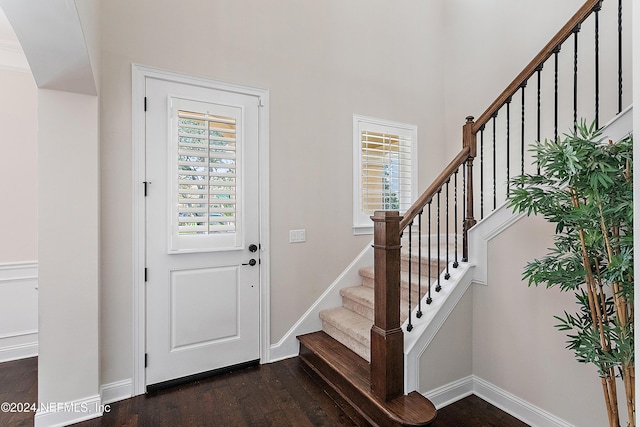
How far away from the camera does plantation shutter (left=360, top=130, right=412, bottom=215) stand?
11.7 feet

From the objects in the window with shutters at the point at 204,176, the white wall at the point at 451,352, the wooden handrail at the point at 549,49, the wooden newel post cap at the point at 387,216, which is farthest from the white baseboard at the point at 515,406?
the window with shutters at the point at 204,176

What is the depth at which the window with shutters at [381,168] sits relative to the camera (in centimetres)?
351

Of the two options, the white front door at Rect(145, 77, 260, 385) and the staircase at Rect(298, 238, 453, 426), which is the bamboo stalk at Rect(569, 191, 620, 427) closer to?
the staircase at Rect(298, 238, 453, 426)

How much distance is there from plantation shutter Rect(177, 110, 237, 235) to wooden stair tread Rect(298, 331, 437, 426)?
1.29 m

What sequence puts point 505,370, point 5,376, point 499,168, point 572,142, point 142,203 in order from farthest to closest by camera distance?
point 499,168
point 5,376
point 142,203
point 505,370
point 572,142

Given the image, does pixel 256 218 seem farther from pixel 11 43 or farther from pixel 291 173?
pixel 11 43

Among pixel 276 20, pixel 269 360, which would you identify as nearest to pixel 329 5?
pixel 276 20

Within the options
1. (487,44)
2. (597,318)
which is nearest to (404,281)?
(597,318)

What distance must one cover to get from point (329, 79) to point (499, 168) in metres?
2.12

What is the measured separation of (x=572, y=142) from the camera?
1383 mm

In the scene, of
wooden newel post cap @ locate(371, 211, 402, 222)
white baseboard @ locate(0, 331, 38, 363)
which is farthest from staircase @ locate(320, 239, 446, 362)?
white baseboard @ locate(0, 331, 38, 363)

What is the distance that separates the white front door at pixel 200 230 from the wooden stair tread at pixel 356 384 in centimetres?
56

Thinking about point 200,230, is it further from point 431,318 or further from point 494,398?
point 494,398

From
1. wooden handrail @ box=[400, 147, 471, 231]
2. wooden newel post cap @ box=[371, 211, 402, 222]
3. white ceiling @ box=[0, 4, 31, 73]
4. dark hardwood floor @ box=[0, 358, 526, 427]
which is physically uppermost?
white ceiling @ box=[0, 4, 31, 73]
